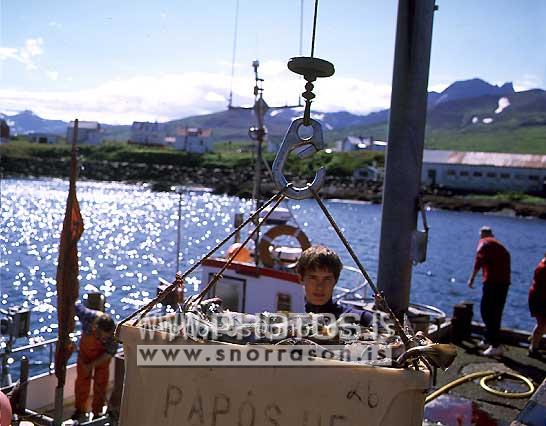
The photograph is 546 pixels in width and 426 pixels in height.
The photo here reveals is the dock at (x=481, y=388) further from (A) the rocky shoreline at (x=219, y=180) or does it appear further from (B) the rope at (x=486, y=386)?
(A) the rocky shoreline at (x=219, y=180)

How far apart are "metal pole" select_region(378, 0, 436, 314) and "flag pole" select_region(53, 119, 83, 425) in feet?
11.9

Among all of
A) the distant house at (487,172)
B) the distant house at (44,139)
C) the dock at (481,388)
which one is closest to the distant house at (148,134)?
the distant house at (44,139)

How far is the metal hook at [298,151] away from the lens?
3.25 metres

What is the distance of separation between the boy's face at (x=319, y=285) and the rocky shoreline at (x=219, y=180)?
89.0m

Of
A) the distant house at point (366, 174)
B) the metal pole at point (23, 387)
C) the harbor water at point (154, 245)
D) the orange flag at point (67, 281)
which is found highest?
the distant house at point (366, 174)

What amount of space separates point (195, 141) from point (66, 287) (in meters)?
160

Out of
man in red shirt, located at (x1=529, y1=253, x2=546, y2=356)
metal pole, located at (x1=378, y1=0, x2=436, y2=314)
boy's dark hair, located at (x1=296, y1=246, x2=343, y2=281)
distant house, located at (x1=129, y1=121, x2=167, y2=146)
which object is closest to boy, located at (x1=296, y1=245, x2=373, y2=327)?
boy's dark hair, located at (x1=296, y1=246, x2=343, y2=281)

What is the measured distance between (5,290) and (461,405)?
84.5ft

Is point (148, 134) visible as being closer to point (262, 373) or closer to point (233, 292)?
point (233, 292)

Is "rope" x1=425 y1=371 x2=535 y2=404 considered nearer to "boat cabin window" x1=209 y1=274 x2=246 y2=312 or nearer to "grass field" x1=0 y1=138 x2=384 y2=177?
"boat cabin window" x1=209 y1=274 x2=246 y2=312

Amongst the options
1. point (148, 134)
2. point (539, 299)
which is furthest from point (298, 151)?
point (148, 134)

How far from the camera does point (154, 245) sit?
51.7 m

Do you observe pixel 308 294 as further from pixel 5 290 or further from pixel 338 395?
pixel 5 290

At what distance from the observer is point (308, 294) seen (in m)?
4.19
